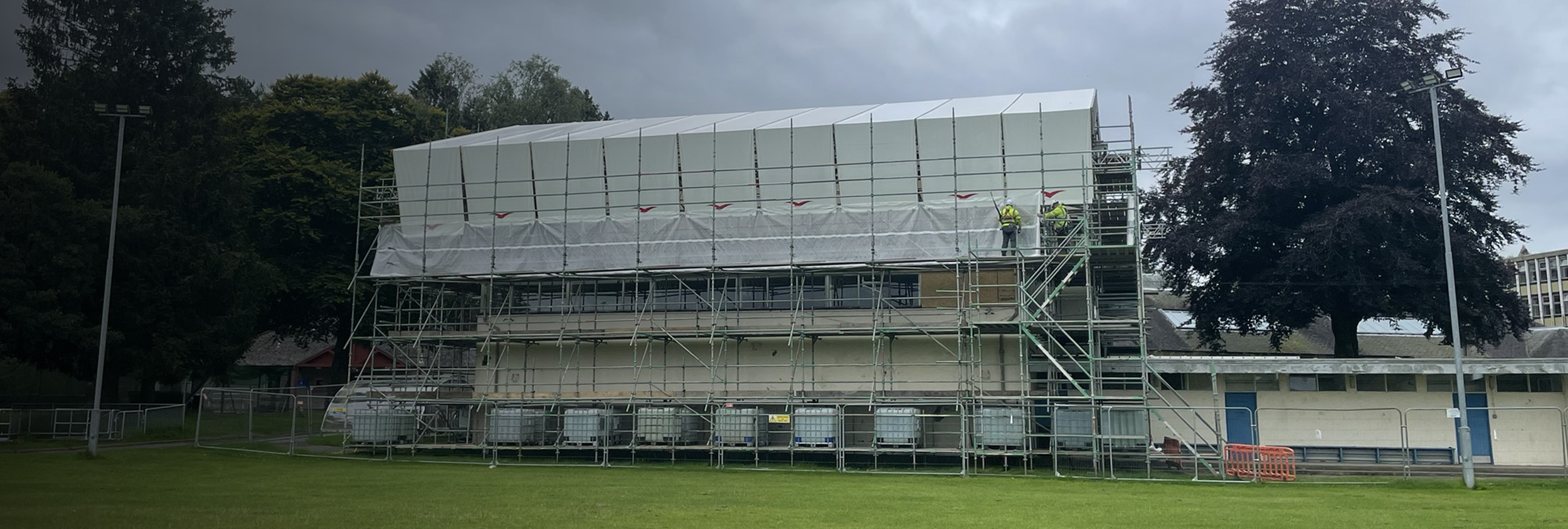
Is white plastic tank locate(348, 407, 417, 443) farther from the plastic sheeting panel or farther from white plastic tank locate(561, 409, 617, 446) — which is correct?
white plastic tank locate(561, 409, 617, 446)

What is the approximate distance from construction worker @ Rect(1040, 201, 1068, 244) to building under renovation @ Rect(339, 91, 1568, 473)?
0.38ft

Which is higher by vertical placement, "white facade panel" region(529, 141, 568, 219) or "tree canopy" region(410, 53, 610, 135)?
"tree canopy" region(410, 53, 610, 135)

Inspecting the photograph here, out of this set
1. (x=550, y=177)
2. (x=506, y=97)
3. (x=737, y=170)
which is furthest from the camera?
(x=506, y=97)

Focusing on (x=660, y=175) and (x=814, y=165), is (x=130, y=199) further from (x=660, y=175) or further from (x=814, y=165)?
(x=814, y=165)

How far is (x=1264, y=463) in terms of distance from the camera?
24.5 m

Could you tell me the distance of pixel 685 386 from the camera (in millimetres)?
29922

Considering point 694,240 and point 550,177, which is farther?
point 550,177

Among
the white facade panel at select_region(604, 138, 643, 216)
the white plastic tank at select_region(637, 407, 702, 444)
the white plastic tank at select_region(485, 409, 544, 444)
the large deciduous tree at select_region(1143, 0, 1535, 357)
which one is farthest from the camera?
the large deciduous tree at select_region(1143, 0, 1535, 357)

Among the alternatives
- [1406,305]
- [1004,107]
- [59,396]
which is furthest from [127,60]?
[1406,305]

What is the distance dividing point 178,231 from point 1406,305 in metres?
37.0

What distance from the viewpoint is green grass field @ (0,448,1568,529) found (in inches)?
612

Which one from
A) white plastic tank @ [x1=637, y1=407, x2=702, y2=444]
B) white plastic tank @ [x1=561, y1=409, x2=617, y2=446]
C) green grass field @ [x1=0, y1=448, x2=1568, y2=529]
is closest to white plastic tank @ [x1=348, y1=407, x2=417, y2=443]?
green grass field @ [x1=0, y1=448, x2=1568, y2=529]

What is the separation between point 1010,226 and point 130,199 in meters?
27.1

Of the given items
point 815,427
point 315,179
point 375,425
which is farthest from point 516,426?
point 315,179
